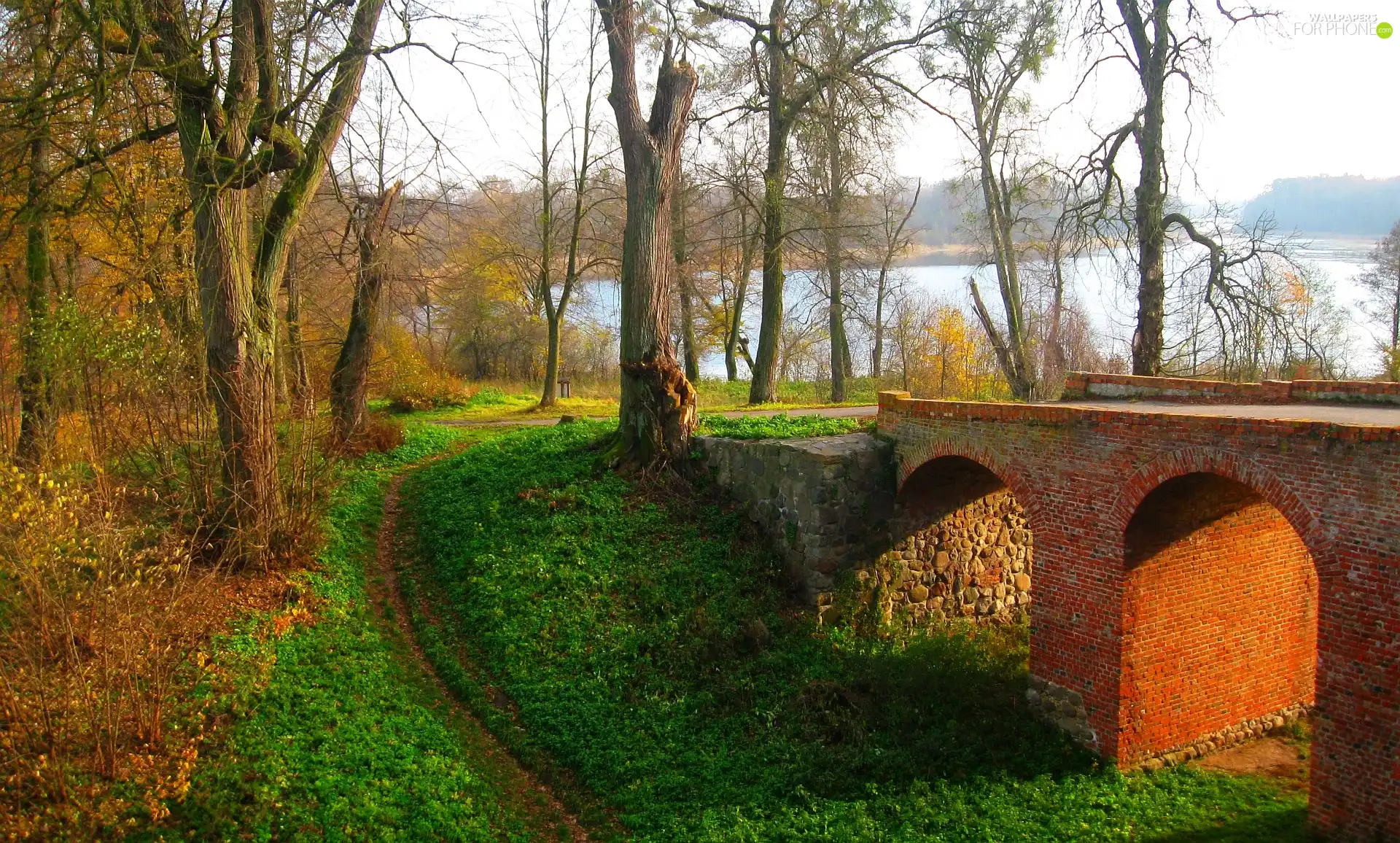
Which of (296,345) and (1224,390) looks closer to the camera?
(1224,390)

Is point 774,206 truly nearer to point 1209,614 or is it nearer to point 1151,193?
point 1151,193

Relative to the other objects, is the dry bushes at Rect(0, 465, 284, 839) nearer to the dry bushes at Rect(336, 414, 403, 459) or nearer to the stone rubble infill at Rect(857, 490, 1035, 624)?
the stone rubble infill at Rect(857, 490, 1035, 624)

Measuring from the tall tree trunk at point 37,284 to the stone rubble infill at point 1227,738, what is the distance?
10855 mm

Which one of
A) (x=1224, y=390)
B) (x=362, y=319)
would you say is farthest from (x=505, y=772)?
(x=362, y=319)

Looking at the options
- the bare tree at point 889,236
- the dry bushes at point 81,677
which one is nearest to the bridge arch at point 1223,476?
the dry bushes at point 81,677

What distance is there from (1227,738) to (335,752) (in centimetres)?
891

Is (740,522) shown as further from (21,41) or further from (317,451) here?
(21,41)

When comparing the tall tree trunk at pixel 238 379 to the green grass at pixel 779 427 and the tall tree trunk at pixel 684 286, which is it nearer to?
the green grass at pixel 779 427

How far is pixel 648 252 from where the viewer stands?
44.8 ft

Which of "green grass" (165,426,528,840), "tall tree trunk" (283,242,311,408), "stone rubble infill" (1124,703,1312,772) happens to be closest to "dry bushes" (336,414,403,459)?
"tall tree trunk" (283,242,311,408)

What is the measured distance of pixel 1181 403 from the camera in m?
10.8

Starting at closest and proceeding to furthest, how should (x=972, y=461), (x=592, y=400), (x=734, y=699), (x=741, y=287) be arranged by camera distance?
1. (x=734, y=699)
2. (x=972, y=461)
3. (x=592, y=400)
4. (x=741, y=287)

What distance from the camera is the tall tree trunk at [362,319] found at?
16.5 metres

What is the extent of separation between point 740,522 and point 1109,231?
8731mm
